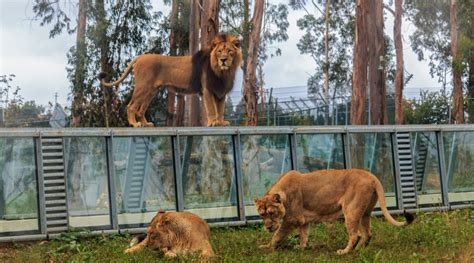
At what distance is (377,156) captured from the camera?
13.9 meters

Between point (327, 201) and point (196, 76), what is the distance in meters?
4.48

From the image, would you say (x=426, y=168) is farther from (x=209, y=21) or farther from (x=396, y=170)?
(x=209, y=21)

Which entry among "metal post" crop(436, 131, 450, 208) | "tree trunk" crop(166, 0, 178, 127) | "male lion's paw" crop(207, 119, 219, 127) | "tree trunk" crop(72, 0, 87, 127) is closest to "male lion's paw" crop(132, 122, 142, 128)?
"male lion's paw" crop(207, 119, 219, 127)

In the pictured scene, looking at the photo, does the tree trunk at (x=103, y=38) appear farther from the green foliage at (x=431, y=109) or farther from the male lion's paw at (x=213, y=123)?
the male lion's paw at (x=213, y=123)

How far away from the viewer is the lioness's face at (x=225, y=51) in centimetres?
1241

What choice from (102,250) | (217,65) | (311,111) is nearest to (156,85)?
(217,65)

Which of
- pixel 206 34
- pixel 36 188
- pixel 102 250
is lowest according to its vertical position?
pixel 102 250

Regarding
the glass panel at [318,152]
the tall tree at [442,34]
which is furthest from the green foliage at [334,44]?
the glass panel at [318,152]

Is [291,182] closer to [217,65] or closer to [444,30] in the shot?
[217,65]

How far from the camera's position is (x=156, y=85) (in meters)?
13.3

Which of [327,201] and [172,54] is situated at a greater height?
[172,54]

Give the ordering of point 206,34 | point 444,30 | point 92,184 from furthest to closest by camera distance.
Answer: point 444,30, point 206,34, point 92,184

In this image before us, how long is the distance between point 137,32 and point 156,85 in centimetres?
2161

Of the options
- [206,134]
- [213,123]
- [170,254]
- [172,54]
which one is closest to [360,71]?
[213,123]
